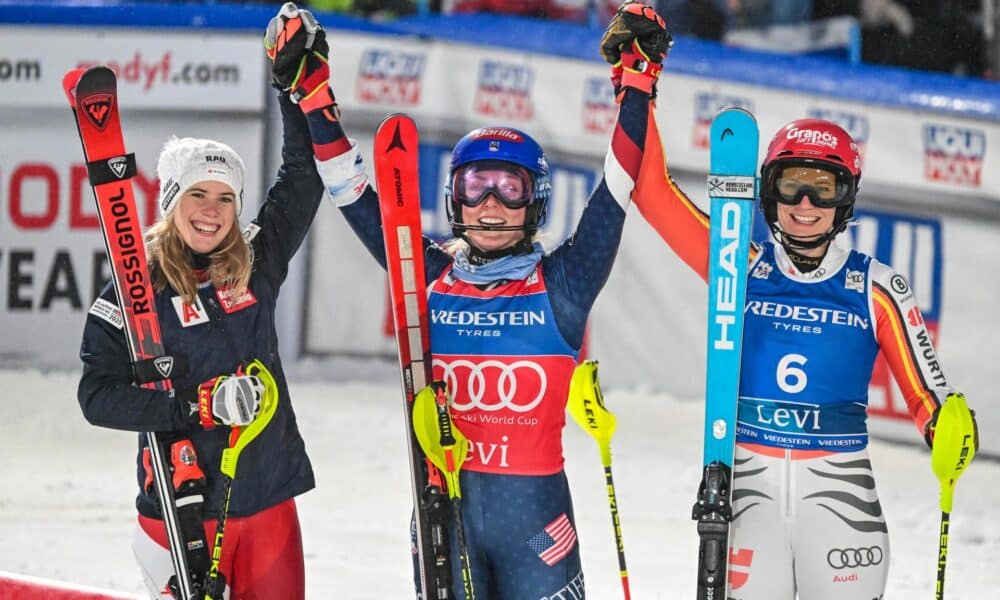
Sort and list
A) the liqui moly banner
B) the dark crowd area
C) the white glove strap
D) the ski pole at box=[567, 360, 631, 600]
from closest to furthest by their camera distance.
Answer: the white glove strap < the ski pole at box=[567, 360, 631, 600] < the liqui moly banner < the dark crowd area

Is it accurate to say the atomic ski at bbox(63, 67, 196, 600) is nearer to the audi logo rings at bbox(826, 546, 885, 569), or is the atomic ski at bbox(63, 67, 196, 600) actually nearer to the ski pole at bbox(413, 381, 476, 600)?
the ski pole at bbox(413, 381, 476, 600)

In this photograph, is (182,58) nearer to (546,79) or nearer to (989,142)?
(546,79)

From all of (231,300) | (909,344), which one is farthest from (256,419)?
(909,344)

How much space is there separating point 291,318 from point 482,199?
5.64 meters

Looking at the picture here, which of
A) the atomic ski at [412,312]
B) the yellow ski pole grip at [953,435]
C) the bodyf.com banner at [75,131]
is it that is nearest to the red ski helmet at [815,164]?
the yellow ski pole grip at [953,435]

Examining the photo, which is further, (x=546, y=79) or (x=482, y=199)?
(x=546, y=79)

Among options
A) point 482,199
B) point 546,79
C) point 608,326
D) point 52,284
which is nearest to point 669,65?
point 546,79

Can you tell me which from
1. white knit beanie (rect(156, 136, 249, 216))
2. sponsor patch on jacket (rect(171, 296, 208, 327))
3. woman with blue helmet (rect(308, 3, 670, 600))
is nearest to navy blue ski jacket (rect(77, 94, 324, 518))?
sponsor patch on jacket (rect(171, 296, 208, 327))

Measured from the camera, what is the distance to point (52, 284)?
9320 mm

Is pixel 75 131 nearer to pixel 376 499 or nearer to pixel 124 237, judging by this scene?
pixel 376 499

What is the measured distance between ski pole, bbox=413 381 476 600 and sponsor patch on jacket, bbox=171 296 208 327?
0.62 meters

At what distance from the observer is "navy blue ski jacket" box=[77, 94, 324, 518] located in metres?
3.97

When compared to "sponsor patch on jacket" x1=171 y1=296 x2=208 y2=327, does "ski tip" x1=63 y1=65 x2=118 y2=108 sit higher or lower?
higher

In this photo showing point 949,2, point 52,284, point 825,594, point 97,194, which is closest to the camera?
point 825,594
